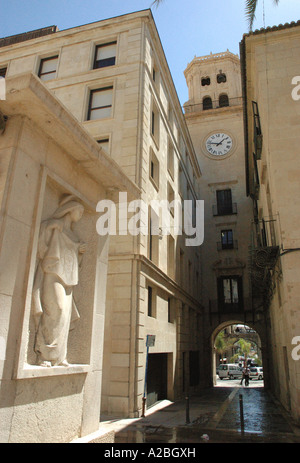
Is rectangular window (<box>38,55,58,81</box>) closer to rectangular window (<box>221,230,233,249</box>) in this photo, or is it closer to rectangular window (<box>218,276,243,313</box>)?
rectangular window (<box>221,230,233,249</box>)

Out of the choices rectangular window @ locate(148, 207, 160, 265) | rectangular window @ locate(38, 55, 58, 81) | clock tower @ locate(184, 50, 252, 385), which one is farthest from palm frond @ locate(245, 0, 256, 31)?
clock tower @ locate(184, 50, 252, 385)

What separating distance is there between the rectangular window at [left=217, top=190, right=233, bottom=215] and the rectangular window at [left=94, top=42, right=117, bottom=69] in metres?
17.6

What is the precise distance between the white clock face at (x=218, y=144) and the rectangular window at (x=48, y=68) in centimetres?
1865

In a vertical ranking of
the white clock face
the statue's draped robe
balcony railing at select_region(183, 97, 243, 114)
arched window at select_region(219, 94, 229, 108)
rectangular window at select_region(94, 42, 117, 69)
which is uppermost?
arched window at select_region(219, 94, 229, 108)

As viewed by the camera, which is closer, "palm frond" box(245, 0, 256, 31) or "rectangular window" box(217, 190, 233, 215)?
"palm frond" box(245, 0, 256, 31)

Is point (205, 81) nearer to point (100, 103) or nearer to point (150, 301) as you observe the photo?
point (100, 103)

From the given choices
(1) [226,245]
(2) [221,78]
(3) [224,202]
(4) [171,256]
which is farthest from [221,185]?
(4) [171,256]

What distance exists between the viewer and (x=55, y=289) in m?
5.06

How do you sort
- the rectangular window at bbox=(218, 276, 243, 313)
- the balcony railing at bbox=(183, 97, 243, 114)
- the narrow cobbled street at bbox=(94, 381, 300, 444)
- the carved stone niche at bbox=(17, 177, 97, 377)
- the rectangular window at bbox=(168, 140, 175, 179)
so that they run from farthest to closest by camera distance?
1. the balcony railing at bbox=(183, 97, 243, 114)
2. the rectangular window at bbox=(218, 276, 243, 313)
3. the rectangular window at bbox=(168, 140, 175, 179)
4. the narrow cobbled street at bbox=(94, 381, 300, 444)
5. the carved stone niche at bbox=(17, 177, 97, 377)

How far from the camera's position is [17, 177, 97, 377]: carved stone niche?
187 inches

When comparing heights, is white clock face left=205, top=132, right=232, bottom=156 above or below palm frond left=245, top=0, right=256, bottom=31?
above

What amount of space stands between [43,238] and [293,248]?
10.2 meters


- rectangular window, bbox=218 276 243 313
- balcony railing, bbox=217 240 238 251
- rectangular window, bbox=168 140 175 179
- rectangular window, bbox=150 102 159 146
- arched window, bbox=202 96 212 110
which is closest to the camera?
rectangular window, bbox=150 102 159 146

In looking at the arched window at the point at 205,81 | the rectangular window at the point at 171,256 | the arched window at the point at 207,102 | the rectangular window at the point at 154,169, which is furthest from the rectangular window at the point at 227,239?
the arched window at the point at 205,81
